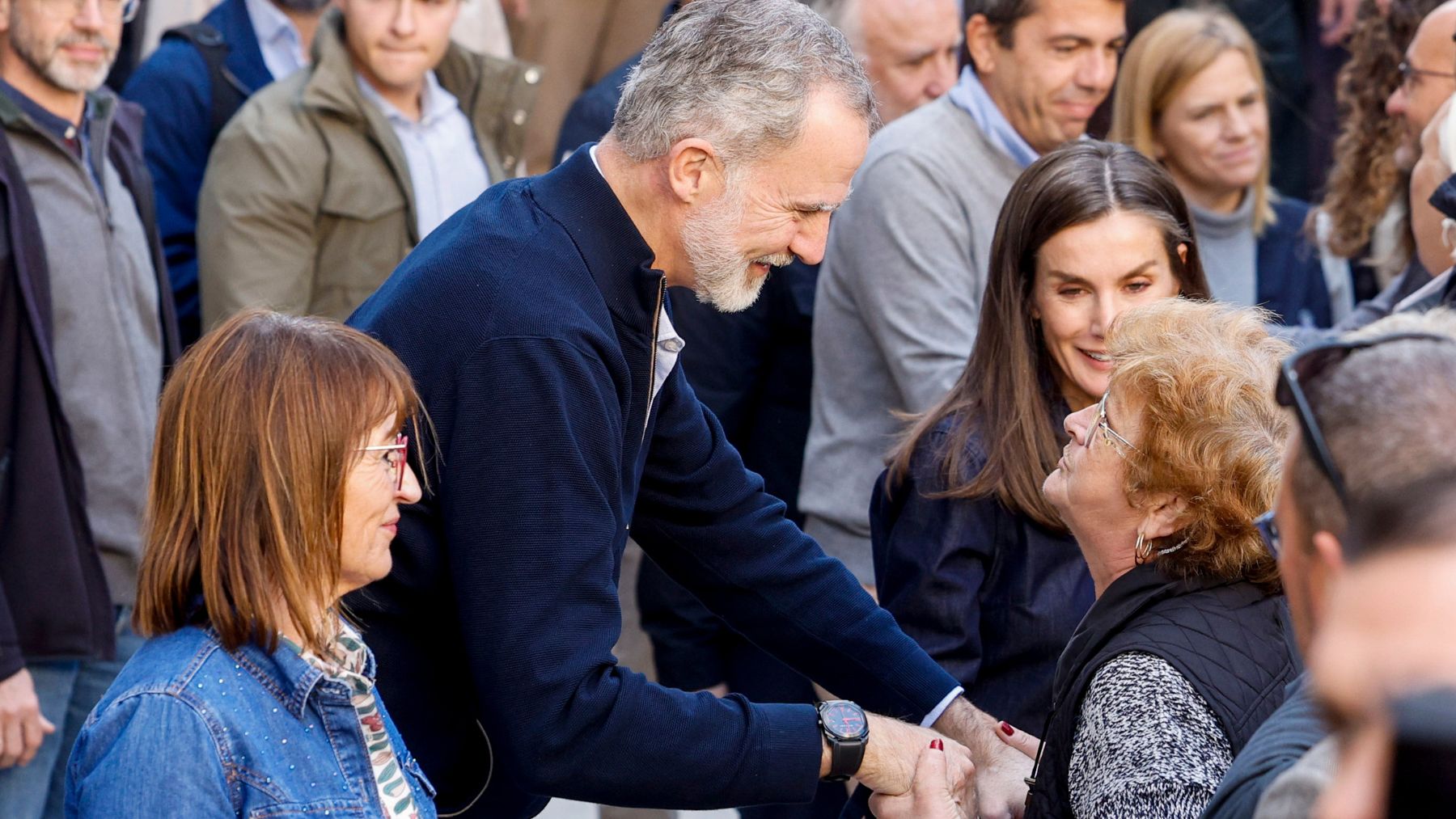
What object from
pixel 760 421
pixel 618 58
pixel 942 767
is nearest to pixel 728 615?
pixel 942 767

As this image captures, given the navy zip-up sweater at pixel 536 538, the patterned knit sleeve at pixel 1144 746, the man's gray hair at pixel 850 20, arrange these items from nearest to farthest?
the patterned knit sleeve at pixel 1144 746 → the navy zip-up sweater at pixel 536 538 → the man's gray hair at pixel 850 20

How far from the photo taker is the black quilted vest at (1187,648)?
200 cm

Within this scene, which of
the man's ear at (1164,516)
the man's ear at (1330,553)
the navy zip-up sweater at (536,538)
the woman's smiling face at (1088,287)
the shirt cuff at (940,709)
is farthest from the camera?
the woman's smiling face at (1088,287)

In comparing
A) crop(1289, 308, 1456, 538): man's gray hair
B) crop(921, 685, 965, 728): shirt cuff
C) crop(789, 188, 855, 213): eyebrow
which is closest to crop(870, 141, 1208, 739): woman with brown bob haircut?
crop(921, 685, 965, 728): shirt cuff

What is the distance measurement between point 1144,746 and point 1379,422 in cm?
83

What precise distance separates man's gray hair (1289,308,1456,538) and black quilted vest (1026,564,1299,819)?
2.52 ft

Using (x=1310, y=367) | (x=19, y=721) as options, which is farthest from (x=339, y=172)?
(x=1310, y=367)

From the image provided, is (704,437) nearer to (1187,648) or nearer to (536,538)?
(536,538)

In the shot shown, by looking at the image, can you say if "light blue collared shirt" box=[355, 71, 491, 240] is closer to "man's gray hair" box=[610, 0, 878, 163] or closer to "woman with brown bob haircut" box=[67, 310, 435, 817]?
"man's gray hair" box=[610, 0, 878, 163]

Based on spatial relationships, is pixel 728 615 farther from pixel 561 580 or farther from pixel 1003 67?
pixel 1003 67

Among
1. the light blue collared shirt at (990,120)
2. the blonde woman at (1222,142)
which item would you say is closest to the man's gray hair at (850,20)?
the light blue collared shirt at (990,120)

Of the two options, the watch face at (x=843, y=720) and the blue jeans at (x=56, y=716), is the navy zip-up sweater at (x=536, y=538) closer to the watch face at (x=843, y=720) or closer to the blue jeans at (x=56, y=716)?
the watch face at (x=843, y=720)

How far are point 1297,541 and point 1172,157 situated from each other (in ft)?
12.7

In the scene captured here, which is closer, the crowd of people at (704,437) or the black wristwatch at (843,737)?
the crowd of people at (704,437)
